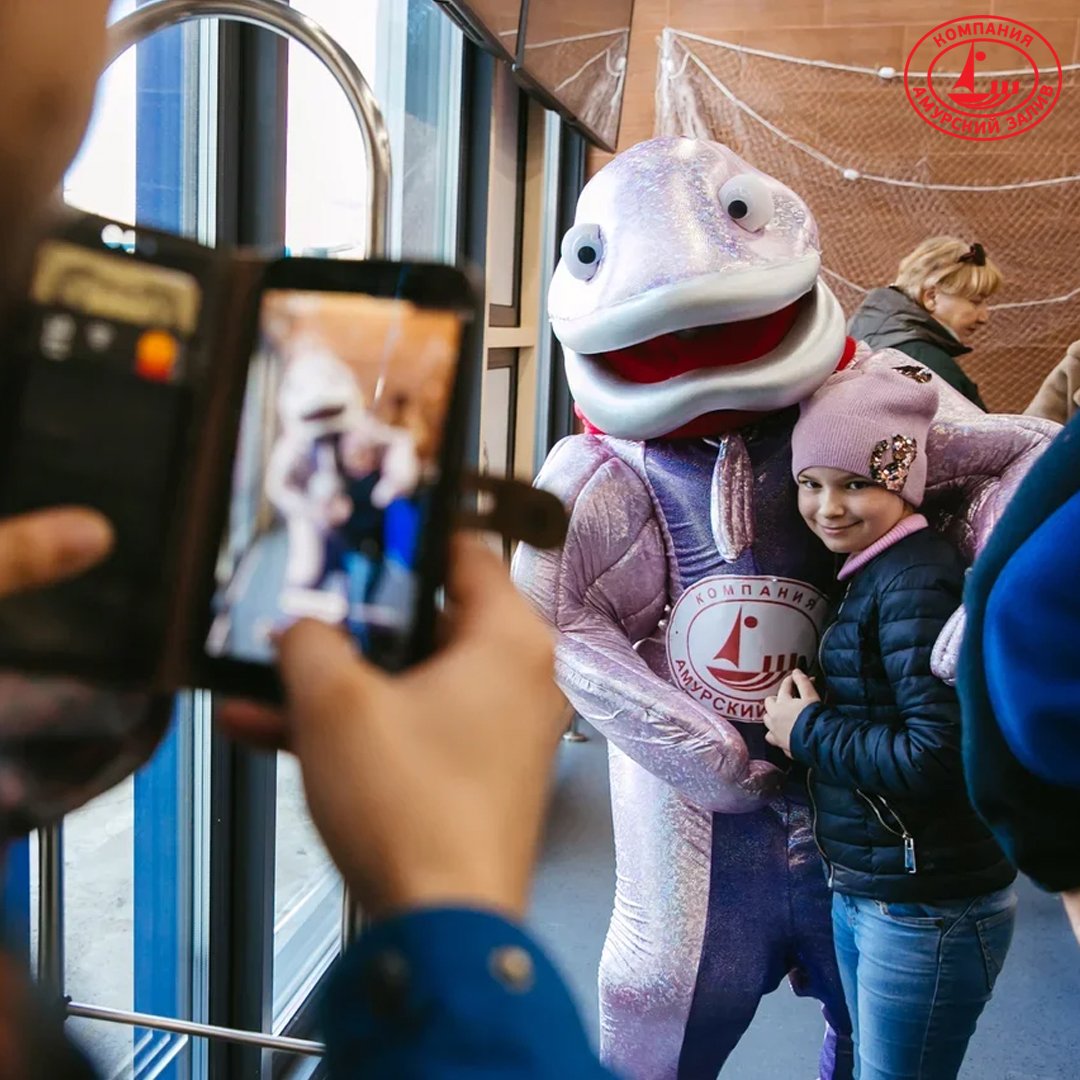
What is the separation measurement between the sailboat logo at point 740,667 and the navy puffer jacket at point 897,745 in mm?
67

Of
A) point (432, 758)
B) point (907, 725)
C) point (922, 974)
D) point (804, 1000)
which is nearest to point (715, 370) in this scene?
point (907, 725)

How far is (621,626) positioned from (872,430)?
39cm

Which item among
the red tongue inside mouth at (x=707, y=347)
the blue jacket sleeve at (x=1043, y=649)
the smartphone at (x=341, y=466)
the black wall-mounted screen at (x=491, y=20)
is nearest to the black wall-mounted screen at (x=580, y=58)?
the black wall-mounted screen at (x=491, y=20)

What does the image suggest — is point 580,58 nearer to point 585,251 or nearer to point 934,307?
point 934,307

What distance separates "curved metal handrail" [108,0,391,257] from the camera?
0.67m

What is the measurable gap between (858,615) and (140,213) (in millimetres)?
934

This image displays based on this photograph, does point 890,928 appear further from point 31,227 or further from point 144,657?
point 31,227

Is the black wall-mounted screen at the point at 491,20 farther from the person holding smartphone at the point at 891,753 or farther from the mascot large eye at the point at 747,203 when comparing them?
the person holding smartphone at the point at 891,753

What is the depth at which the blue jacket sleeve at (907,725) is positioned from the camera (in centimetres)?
118

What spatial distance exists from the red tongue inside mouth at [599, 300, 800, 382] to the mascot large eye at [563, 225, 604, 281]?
106 millimetres

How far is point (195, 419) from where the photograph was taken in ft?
1.34

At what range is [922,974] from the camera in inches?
49.2

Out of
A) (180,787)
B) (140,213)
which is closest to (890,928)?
(180,787)

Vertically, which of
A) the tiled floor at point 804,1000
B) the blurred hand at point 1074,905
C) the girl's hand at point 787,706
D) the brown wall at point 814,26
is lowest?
the tiled floor at point 804,1000
